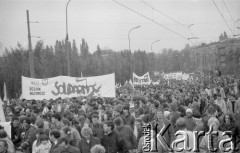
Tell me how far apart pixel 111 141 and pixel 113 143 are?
0.05 m

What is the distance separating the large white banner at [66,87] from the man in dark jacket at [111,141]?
35.9ft

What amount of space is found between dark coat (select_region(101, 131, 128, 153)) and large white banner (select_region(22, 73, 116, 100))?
35.8 feet

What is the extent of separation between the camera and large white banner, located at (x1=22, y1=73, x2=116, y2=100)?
750 inches

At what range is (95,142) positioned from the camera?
776cm

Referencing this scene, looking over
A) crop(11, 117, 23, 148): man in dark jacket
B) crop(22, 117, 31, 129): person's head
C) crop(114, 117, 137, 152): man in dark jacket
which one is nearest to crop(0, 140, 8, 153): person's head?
crop(114, 117, 137, 152): man in dark jacket

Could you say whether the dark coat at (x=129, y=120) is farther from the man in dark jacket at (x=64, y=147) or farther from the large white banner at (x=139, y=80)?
the large white banner at (x=139, y=80)

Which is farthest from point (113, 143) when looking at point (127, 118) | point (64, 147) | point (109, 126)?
point (127, 118)

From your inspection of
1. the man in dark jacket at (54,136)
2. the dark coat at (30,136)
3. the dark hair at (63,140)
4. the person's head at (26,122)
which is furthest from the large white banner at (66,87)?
the dark hair at (63,140)

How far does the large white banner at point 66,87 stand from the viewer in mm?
19062

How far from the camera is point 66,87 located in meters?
19.1

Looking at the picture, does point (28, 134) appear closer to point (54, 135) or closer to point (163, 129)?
point (54, 135)

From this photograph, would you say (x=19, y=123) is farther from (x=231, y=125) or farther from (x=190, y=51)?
(x=190, y=51)

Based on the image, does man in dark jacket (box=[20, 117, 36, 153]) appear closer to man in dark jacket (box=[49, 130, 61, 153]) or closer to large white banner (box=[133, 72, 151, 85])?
man in dark jacket (box=[49, 130, 61, 153])

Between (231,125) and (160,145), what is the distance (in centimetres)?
182
